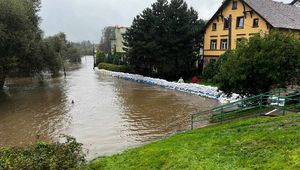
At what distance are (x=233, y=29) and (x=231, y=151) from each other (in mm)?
32767

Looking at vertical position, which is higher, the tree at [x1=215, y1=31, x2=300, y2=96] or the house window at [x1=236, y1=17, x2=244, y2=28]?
the house window at [x1=236, y1=17, x2=244, y2=28]

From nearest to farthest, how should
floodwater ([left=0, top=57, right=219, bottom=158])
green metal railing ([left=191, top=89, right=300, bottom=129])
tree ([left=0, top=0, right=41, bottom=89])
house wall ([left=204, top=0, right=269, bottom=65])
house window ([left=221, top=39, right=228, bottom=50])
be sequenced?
1. green metal railing ([left=191, top=89, right=300, bottom=129])
2. floodwater ([left=0, top=57, right=219, bottom=158])
3. tree ([left=0, top=0, right=41, bottom=89])
4. house wall ([left=204, top=0, right=269, bottom=65])
5. house window ([left=221, top=39, right=228, bottom=50])

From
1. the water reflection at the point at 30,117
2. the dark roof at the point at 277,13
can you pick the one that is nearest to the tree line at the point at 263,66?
the water reflection at the point at 30,117

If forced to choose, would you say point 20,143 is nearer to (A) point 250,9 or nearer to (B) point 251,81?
(B) point 251,81

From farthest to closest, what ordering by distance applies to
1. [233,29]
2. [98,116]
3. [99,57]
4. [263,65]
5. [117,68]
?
[99,57] < [117,68] < [233,29] < [98,116] < [263,65]

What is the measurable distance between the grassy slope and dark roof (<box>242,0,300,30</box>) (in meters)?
25.0

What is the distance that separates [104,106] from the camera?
29.2 m

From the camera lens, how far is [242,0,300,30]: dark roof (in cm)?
3583

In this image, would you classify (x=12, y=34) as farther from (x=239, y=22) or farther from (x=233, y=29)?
(x=239, y=22)

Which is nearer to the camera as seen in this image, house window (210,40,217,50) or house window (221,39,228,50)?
house window (221,39,228,50)

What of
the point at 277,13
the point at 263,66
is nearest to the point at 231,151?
the point at 263,66

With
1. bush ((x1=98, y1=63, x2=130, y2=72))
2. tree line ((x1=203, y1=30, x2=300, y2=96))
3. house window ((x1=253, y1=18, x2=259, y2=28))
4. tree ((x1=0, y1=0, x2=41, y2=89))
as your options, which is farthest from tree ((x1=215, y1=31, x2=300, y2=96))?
bush ((x1=98, y1=63, x2=130, y2=72))

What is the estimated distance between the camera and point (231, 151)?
414 inches

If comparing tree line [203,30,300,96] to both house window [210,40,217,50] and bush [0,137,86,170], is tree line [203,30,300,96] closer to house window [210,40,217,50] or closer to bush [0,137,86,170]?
bush [0,137,86,170]
